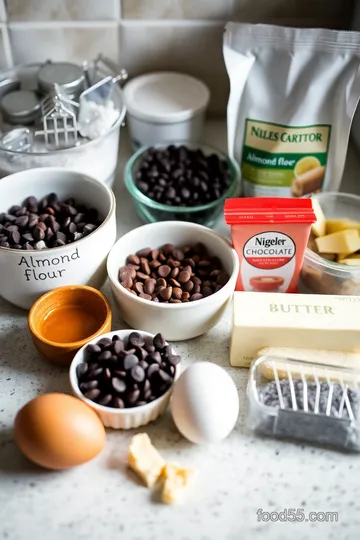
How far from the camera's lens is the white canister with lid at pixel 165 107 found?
971 millimetres

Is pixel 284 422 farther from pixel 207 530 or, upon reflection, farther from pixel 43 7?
pixel 43 7

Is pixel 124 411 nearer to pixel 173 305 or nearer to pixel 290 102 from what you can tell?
pixel 173 305

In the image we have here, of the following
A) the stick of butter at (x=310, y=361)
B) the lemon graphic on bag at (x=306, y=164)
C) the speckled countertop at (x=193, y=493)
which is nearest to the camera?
the speckled countertop at (x=193, y=493)

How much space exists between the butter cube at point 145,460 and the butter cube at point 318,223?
37cm

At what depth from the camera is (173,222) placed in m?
0.83

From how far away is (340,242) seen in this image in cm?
82

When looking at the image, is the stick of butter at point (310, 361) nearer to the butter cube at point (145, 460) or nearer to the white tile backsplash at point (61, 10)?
the butter cube at point (145, 460)

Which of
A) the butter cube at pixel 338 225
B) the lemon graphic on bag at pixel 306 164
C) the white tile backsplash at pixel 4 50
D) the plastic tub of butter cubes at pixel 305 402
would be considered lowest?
the plastic tub of butter cubes at pixel 305 402

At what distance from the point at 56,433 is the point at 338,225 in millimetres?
476

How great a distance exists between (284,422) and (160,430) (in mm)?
137

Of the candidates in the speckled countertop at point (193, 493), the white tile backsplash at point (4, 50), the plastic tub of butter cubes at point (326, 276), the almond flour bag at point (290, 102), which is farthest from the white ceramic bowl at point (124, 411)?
the white tile backsplash at point (4, 50)

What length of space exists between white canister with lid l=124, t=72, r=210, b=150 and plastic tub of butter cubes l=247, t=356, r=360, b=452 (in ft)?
1.44

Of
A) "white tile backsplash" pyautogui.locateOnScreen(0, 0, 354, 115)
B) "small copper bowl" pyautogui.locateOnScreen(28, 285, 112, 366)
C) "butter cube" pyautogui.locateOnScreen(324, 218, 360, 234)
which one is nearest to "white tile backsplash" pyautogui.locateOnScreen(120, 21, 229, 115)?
A: "white tile backsplash" pyautogui.locateOnScreen(0, 0, 354, 115)

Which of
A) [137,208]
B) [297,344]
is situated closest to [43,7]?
[137,208]
